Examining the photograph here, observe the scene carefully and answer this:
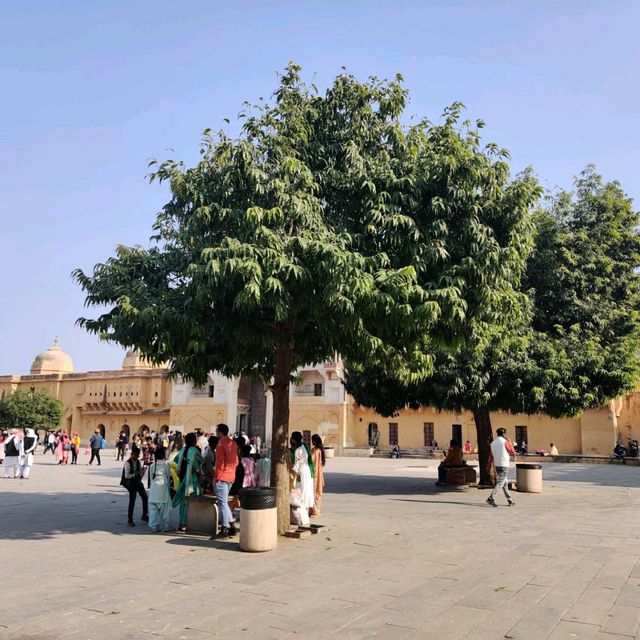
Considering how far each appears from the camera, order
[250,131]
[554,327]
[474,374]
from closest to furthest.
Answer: [250,131], [474,374], [554,327]

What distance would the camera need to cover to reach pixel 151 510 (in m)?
10.8

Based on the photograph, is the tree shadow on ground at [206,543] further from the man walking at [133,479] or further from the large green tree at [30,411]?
the large green tree at [30,411]

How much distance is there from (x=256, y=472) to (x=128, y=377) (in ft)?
163

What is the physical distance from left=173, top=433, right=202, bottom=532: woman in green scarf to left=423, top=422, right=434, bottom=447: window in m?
36.8

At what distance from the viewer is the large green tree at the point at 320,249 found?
870 cm

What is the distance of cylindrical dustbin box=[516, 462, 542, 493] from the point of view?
17.5 m

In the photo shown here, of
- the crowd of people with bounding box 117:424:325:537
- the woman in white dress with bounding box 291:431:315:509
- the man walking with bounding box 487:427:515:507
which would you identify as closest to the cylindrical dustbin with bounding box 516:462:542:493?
the man walking with bounding box 487:427:515:507

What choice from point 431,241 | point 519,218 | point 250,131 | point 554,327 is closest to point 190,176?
point 250,131

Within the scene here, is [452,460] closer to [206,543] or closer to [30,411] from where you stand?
[206,543]

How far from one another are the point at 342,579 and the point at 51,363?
66.4 m

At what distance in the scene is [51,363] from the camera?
67000 mm

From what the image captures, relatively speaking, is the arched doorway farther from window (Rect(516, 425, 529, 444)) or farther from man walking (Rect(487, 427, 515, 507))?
man walking (Rect(487, 427, 515, 507))

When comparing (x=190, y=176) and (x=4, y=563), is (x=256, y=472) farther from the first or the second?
(x=190, y=176)

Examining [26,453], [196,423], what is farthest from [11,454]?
[196,423]
